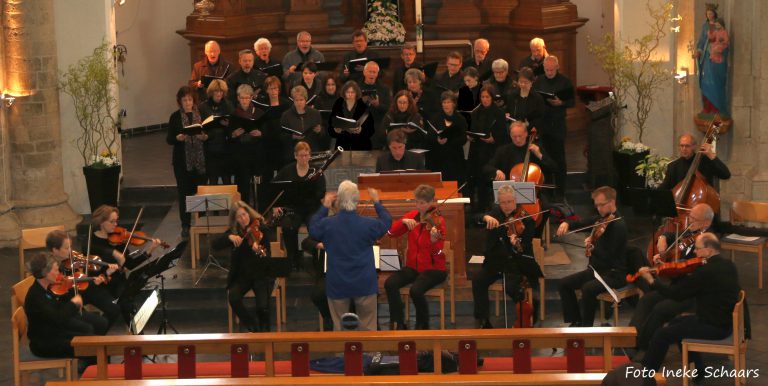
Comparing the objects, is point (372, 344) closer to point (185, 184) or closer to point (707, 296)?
point (707, 296)

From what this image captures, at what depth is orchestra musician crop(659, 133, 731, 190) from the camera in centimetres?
1198

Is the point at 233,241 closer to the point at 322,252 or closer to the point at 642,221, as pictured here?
the point at 322,252

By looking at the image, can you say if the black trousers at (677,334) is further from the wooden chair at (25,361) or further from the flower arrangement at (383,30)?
the flower arrangement at (383,30)

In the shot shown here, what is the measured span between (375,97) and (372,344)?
511 cm

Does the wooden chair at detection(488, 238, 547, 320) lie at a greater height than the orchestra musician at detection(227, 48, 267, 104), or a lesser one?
lesser

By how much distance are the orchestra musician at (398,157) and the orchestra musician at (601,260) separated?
205cm

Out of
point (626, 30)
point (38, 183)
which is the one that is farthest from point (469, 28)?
point (38, 183)

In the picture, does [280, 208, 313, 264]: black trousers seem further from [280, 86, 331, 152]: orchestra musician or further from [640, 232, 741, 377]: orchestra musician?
[640, 232, 741, 377]: orchestra musician

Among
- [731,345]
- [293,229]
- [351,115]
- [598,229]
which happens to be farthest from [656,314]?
[351,115]

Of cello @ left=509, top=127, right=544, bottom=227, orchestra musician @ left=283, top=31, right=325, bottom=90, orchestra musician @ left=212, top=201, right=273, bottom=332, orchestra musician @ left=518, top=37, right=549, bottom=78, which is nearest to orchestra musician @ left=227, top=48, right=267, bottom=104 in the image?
orchestra musician @ left=283, top=31, right=325, bottom=90

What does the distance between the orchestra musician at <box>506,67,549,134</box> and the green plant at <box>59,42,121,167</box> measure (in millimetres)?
4370

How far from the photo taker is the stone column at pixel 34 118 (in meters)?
14.3

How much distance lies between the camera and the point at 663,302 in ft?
32.8

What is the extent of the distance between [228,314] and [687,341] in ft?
13.2
